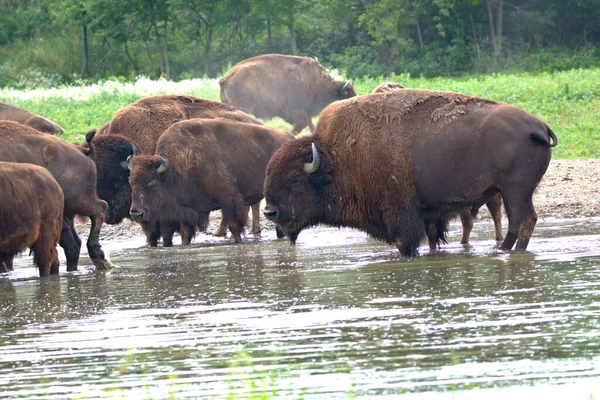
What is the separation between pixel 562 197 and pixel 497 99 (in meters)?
10.4

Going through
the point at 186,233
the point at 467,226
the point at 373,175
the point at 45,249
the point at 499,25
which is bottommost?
the point at 186,233

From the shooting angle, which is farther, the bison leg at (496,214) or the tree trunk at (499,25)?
the tree trunk at (499,25)

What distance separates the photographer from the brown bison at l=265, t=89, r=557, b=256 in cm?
1100

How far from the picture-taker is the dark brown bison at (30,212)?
1079 cm

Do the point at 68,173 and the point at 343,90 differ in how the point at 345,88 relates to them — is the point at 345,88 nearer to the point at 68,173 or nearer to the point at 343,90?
the point at 343,90

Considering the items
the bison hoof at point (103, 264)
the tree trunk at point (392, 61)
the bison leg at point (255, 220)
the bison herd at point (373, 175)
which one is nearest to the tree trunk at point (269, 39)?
the tree trunk at point (392, 61)

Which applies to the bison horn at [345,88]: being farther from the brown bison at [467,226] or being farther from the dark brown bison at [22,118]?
the brown bison at [467,226]

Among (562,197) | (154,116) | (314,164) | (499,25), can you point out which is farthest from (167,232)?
(499,25)

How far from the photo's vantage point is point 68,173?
12258 mm

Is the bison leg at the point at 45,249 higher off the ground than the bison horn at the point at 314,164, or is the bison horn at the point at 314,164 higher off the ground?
the bison horn at the point at 314,164

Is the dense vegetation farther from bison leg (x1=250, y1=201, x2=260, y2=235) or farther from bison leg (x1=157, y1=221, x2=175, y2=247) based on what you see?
bison leg (x1=157, y1=221, x2=175, y2=247)

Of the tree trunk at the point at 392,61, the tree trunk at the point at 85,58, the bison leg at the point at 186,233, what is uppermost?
the tree trunk at the point at 85,58

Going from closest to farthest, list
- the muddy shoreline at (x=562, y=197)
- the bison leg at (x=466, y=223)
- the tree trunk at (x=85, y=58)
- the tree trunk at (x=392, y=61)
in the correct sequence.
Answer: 1. the bison leg at (x=466, y=223)
2. the muddy shoreline at (x=562, y=197)
3. the tree trunk at (x=392, y=61)
4. the tree trunk at (x=85, y=58)

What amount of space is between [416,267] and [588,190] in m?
6.93
